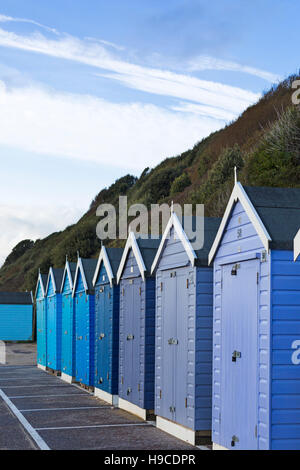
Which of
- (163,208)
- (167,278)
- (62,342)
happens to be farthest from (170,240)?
(163,208)

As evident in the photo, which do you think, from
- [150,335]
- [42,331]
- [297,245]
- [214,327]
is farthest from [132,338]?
[42,331]

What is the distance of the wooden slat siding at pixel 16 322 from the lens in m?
42.1

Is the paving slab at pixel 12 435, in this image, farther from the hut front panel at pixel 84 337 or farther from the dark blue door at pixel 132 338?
the hut front panel at pixel 84 337

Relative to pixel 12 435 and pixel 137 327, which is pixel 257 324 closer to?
pixel 12 435

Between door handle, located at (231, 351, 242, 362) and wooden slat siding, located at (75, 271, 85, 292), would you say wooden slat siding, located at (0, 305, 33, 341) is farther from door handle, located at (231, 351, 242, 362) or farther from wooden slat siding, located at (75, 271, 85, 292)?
door handle, located at (231, 351, 242, 362)

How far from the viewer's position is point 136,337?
13.7 metres

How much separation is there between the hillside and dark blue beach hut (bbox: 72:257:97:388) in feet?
28.6

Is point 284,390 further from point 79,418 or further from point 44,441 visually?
point 79,418

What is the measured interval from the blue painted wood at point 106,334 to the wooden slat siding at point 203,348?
17.0ft

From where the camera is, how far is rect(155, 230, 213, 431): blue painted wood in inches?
410

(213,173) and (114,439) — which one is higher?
(213,173)

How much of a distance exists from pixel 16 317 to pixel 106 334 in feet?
90.2

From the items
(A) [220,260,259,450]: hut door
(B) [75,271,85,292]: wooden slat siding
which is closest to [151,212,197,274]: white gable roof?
(A) [220,260,259,450]: hut door
